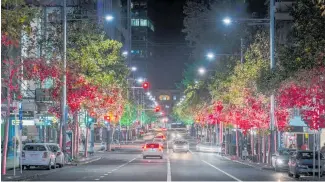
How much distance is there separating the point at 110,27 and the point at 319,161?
308 ft

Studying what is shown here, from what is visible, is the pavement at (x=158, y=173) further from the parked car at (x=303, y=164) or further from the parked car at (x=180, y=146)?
the parked car at (x=180, y=146)

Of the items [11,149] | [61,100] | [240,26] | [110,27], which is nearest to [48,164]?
[61,100]

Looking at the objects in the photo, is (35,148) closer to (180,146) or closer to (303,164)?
(303,164)

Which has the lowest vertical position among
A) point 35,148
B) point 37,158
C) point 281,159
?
point 281,159

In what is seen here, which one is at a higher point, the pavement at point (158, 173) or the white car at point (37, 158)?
the white car at point (37, 158)

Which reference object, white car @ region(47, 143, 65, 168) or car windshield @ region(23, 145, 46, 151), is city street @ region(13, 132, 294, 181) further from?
car windshield @ region(23, 145, 46, 151)

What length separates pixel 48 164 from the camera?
4294 cm

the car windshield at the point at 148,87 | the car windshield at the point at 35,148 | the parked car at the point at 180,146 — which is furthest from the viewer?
the parked car at the point at 180,146

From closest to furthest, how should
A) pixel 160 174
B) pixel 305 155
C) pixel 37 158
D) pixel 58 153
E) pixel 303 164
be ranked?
pixel 160 174, pixel 303 164, pixel 305 155, pixel 37 158, pixel 58 153

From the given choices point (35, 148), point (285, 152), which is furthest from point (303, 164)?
point (35, 148)

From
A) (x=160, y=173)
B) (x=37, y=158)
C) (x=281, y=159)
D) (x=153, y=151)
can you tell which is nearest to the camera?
(x=160, y=173)

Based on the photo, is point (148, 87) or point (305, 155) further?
point (148, 87)

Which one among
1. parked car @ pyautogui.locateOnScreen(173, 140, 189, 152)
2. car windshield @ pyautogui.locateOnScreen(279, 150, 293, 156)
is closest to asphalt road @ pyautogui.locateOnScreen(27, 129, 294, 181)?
car windshield @ pyautogui.locateOnScreen(279, 150, 293, 156)

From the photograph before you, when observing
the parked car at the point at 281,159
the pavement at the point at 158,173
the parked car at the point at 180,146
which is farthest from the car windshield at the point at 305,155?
the parked car at the point at 180,146
